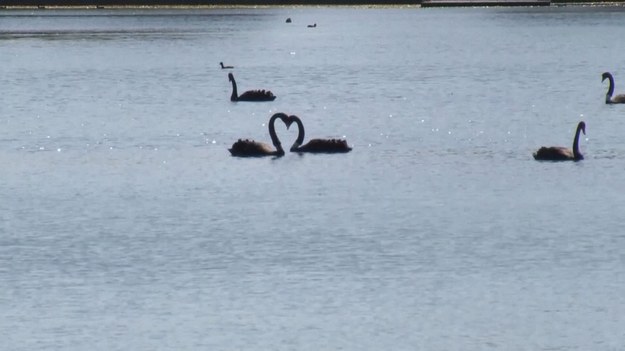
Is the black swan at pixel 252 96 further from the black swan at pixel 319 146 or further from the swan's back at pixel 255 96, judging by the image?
the black swan at pixel 319 146

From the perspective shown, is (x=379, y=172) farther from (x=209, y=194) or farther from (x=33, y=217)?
(x=33, y=217)

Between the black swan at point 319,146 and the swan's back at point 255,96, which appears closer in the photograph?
the black swan at point 319,146

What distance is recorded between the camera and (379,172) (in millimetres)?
38250

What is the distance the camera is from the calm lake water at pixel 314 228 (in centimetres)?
2139

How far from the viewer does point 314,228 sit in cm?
2938

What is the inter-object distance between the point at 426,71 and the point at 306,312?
74.3m

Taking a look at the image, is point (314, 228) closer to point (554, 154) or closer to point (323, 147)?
point (554, 154)

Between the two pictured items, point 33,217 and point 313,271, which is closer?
point 313,271

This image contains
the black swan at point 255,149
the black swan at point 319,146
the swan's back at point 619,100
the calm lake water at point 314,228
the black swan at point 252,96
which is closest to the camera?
the calm lake water at point 314,228

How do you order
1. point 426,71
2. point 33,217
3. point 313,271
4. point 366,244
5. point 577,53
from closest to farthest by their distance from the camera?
point 313,271
point 366,244
point 33,217
point 426,71
point 577,53

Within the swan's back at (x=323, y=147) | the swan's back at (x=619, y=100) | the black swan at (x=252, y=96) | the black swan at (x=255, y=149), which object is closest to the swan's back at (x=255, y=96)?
the black swan at (x=252, y=96)

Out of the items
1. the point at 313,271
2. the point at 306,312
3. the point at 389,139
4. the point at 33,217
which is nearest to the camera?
the point at 306,312

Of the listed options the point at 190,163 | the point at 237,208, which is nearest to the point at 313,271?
the point at 237,208

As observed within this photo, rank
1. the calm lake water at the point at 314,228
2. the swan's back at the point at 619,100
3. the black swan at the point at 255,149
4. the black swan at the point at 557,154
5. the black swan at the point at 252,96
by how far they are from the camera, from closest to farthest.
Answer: the calm lake water at the point at 314,228
the black swan at the point at 557,154
the black swan at the point at 255,149
the swan's back at the point at 619,100
the black swan at the point at 252,96
